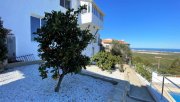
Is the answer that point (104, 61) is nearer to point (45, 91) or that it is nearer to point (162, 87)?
point (162, 87)

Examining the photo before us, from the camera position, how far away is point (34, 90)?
23.1ft

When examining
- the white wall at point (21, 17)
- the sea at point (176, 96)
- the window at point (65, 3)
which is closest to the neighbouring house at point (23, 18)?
the white wall at point (21, 17)

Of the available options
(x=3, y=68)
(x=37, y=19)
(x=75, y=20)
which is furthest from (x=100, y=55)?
(x=75, y=20)

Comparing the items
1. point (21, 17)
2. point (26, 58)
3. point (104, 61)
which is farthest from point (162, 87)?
point (21, 17)

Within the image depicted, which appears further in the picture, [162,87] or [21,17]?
[21,17]

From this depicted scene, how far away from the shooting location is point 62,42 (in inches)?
250

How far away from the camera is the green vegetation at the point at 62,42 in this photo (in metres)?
6.20

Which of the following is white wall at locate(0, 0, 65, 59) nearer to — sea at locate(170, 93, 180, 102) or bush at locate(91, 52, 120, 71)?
bush at locate(91, 52, 120, 71)

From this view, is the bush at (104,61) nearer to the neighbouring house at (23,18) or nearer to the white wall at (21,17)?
the neighbouring house at (23,18)

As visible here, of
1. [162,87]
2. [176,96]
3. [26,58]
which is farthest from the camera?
[176,96]

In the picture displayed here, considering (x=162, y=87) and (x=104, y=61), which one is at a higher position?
(x=104, y=61)

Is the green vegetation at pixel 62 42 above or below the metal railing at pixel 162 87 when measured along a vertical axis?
above

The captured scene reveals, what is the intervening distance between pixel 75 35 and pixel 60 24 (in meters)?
0.63

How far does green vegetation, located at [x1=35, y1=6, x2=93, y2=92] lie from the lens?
6.20 metres
